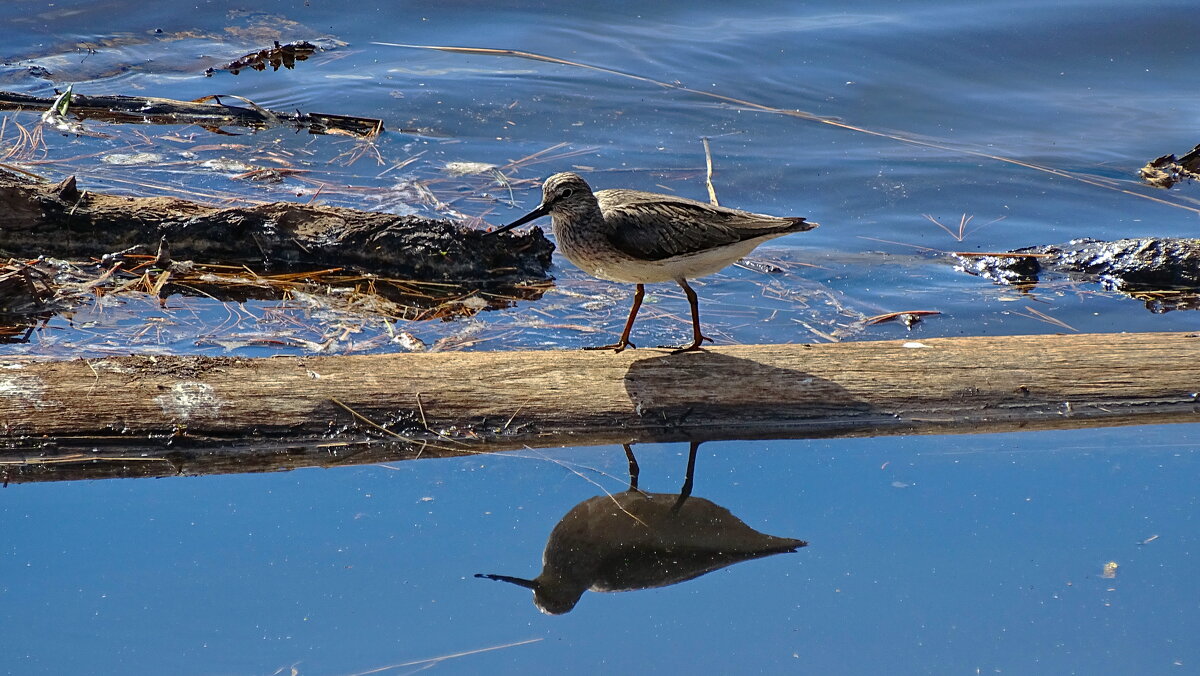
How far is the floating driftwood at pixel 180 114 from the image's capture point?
29.3 ft

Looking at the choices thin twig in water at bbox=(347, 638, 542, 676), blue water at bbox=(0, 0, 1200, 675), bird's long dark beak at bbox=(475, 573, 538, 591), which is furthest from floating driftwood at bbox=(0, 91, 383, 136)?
thin twig in water at bbox=(347, 638, 542, 676)

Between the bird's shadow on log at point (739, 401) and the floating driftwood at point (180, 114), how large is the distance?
5.07 m

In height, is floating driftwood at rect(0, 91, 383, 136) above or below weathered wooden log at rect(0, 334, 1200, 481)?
above

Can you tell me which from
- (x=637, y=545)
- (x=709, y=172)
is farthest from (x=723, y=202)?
(x=637, y=545)

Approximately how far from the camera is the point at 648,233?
5.16 m

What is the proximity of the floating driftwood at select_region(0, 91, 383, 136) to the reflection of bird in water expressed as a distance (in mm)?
5559

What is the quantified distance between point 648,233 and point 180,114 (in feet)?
17.5

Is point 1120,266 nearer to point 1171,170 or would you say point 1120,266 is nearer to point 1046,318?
point 1046,318

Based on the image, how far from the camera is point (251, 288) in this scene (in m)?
6.45

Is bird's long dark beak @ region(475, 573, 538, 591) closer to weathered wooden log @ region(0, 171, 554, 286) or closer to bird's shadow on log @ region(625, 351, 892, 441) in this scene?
bird's shadow on log @ region(625, 351, 892, 441)

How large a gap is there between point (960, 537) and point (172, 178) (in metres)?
5.99

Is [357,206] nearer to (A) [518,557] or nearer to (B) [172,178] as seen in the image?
(B) [172,178]

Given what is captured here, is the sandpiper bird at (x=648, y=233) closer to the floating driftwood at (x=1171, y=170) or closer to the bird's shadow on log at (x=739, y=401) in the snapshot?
the bird's shadow on log at (x=739, y=401)

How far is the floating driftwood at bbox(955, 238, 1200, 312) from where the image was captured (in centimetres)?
695
